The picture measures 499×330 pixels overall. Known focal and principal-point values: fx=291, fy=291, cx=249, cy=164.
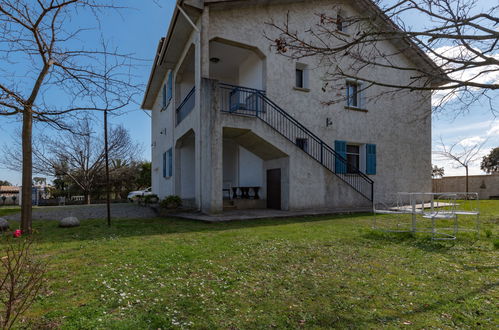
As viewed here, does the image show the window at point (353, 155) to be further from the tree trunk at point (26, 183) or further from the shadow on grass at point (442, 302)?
the tree trunk at point (26, 183)

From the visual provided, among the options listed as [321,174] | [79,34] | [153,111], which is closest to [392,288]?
[79,34]

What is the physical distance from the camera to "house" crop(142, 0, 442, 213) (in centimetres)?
1010

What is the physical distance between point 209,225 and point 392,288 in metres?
5.45

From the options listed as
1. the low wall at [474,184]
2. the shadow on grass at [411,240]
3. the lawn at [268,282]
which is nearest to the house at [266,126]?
the shadow on grass at [411,240]

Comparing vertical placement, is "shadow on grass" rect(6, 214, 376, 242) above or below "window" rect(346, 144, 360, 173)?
below

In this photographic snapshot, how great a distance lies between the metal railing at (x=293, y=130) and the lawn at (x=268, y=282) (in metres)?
6.19

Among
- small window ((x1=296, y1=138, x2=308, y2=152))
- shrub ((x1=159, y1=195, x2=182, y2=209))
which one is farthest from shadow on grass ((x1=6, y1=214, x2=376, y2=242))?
small window ((x1=296, y1=138, x2=308, y2=152))

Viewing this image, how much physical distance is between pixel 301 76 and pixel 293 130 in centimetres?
271

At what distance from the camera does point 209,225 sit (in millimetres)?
8039

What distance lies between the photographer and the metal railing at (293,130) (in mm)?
11211

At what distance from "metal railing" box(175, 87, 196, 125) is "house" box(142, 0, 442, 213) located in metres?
0.10

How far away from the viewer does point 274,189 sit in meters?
11.9

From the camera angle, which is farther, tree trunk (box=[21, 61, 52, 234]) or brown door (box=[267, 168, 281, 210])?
brown door (box=[267, 168, 281, 210])

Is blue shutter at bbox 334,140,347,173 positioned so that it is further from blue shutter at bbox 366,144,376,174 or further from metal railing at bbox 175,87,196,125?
metal railing at bbox 175,87,196,125
